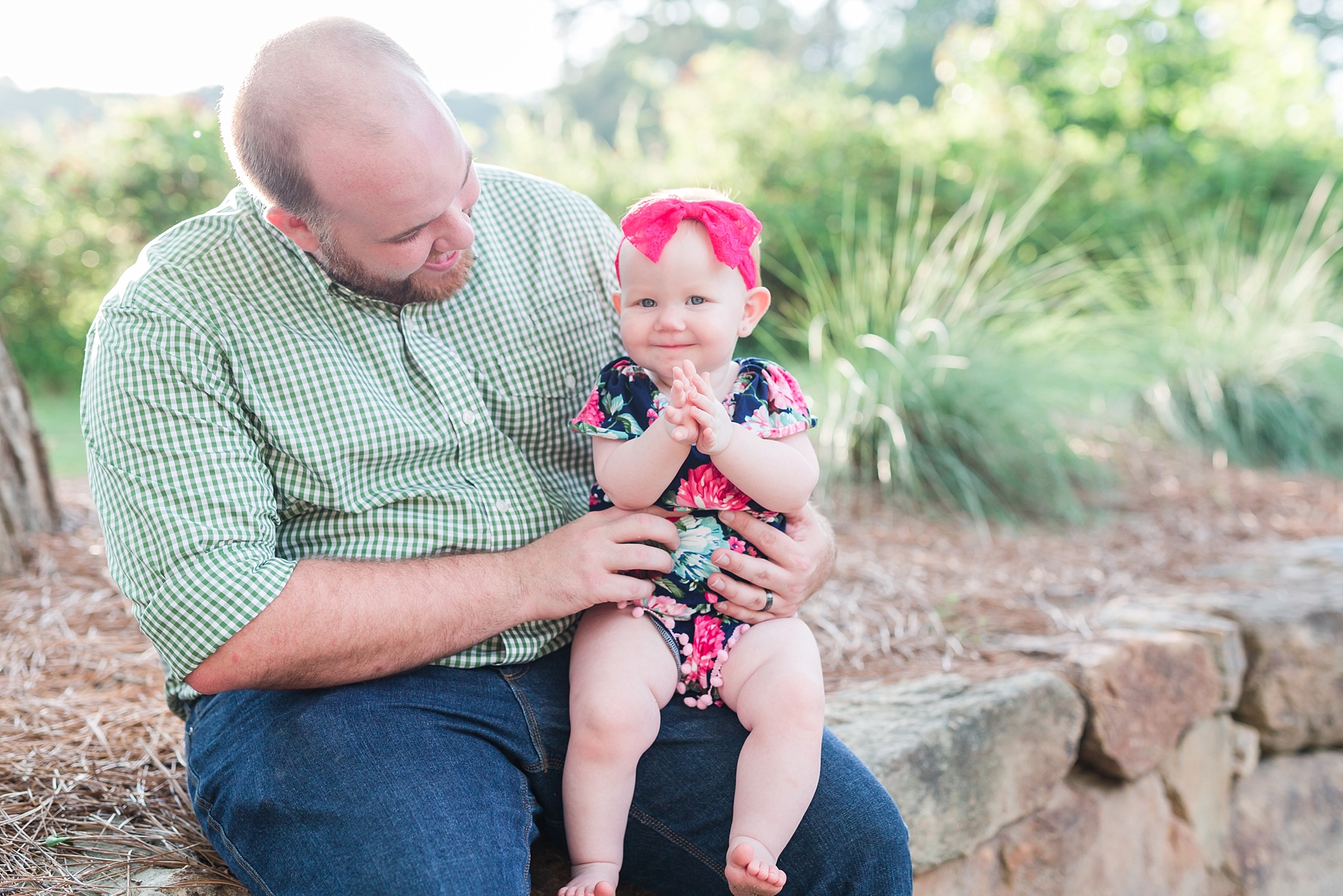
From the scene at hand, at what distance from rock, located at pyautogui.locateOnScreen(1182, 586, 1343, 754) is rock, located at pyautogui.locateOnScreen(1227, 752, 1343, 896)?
93mm

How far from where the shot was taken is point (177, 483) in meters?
1.37

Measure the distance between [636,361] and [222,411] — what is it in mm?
662

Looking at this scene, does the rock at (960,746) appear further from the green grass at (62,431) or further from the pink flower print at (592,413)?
the green grass at (62,431)

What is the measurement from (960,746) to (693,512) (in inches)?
34.4

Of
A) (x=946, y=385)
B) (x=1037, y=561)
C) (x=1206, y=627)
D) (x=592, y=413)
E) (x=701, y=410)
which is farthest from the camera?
(x=946, y=385)

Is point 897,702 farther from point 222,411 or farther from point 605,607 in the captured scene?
point 222,411

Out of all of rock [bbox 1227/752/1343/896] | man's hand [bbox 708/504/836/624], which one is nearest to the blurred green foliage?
man's hand [bbox 708/504/836/624]

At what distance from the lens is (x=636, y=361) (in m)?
1.65

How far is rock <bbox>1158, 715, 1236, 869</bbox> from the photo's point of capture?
8.61ft

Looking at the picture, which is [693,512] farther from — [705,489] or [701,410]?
[701,410]

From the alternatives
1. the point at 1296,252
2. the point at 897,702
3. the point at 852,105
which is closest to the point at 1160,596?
the point at 897,702

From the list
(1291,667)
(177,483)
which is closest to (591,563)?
(177,483)

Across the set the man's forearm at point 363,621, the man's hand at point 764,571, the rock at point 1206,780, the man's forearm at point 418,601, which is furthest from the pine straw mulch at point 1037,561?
the man's forearm at point 363,621

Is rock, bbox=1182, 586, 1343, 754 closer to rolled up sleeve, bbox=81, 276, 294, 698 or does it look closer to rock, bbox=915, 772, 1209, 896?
rock, bbox=915, 772, 1209, 896
